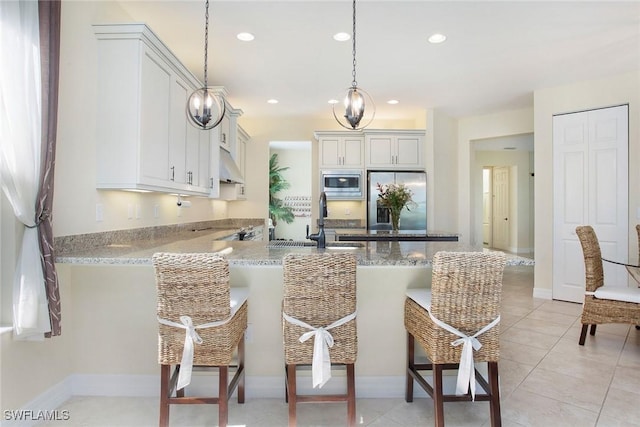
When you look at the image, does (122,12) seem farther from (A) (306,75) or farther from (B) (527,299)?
(B) (527,299)

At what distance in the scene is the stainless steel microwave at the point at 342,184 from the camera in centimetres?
561

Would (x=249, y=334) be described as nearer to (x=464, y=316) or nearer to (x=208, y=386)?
Answer: (x=208, y=386)

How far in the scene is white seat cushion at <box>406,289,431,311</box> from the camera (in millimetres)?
1782

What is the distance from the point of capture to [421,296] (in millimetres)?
1921

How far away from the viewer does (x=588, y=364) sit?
2656 mm

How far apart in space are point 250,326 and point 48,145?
1503 mm

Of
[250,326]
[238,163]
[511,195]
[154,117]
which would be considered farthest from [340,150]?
[511,195]

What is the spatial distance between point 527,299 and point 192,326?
179 inches

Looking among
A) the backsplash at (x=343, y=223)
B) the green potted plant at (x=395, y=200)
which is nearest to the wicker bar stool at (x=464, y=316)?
the green potted plant at (x=395, y=200)

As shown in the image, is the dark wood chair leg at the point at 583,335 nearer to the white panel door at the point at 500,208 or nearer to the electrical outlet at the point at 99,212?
the electrical outlet at the point at 99,212

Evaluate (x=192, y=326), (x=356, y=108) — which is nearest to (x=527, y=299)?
(x=356, y=108)

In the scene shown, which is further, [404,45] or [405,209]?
[405,209]

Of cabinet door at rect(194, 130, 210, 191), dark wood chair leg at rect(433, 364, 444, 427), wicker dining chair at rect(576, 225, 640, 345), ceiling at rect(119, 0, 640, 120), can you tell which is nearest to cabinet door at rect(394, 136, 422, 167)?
ceiling at rect(119, 0, 640, 120)

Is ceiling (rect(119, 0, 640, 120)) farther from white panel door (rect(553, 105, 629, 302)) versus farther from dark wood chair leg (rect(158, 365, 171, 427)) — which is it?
dark wood chair leg (rect(158, 365, 171, 427))
